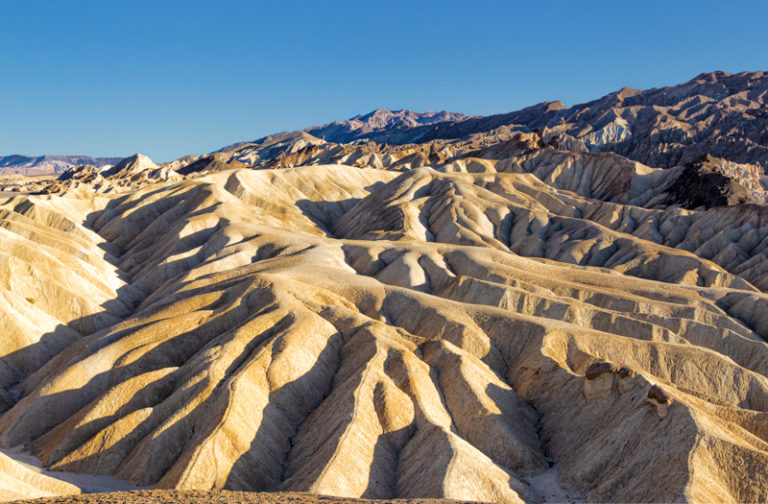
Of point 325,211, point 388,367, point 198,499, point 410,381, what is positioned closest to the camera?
point 198,499

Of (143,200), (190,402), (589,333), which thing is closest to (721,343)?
(589,333)

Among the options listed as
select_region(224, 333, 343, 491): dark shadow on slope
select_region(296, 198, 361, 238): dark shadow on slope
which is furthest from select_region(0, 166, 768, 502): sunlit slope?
select_region(296, 198, 361, 238): dark shadow on slope

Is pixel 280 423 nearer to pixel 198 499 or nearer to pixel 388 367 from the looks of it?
pixel 388 367

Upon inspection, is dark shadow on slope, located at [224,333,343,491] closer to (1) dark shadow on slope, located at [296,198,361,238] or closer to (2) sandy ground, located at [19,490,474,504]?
(2) sandy ground, located at [19,490,474,504]

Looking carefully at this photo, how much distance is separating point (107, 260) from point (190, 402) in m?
64.4

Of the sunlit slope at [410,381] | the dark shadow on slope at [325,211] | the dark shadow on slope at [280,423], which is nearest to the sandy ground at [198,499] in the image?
the sunlit slope at [410,381]

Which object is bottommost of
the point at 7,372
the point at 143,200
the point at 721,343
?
the point at 721,343

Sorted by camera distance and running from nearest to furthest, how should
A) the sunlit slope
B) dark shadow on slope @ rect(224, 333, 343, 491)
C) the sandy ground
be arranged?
the sandy ground < the sunlit slope < dark shadow on slope @ rect(224, 333, 343, 491)

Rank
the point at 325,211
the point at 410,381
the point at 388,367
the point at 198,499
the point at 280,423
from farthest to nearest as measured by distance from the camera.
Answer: the point at 325,211
the point at 388,367
the point at 410,381
the point at 280,423
the point at 198,499

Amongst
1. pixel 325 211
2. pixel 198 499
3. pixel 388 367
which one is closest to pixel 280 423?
pixel 388 367

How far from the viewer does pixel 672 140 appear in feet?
610

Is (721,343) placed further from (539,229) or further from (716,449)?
(539,229)

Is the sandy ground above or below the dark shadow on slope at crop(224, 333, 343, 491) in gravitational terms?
above

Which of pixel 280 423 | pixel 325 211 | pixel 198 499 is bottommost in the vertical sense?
pixel 280 423
